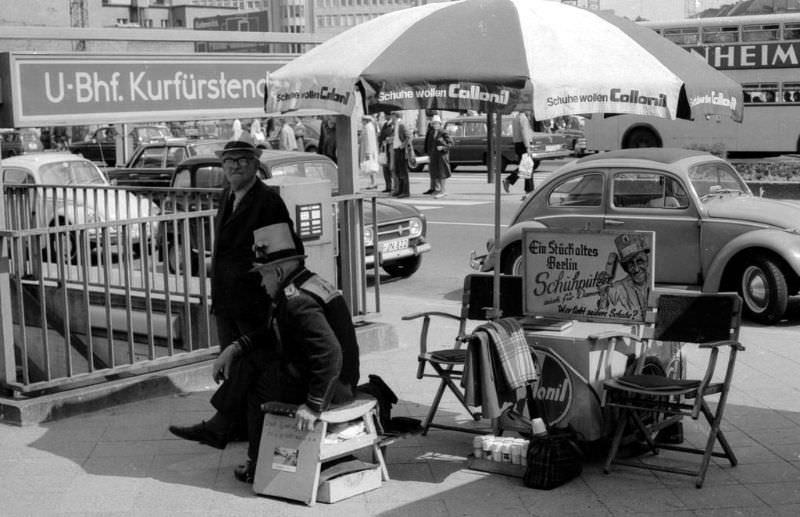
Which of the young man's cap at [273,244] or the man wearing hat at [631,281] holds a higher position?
the young man's cap at [273,244]

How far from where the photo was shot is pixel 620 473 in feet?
19.6

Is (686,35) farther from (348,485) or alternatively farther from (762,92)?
(348,485)

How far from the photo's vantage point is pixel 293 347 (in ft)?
18.3

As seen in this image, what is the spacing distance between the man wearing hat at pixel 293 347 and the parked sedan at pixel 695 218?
5089 millimetres

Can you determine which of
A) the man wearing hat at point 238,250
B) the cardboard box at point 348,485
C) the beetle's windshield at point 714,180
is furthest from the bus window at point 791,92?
the cardboard box at point 348,485

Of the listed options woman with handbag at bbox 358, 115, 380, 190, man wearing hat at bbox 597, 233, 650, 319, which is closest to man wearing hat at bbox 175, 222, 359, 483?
man wearing hat at bbox 597, 233, 650, 319

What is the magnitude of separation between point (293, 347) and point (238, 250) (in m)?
1.04

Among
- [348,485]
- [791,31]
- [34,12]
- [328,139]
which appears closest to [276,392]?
[348,485]

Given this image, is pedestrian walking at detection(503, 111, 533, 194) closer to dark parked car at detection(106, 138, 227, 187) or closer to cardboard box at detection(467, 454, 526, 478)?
dark parked car at detection(106, 138, 227, 187)

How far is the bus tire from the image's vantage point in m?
30.5

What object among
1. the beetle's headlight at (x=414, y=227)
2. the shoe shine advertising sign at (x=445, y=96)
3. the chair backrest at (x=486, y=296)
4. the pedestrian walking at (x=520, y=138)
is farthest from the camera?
the pedestrian walking at (x=520, y=138)

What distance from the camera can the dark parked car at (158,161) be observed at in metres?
19.0

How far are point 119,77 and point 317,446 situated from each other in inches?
129

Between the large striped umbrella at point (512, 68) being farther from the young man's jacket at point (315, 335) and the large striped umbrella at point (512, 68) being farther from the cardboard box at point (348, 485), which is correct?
the cardboard box at point (348, 485)
